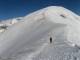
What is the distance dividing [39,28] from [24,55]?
147cm

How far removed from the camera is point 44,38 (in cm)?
724

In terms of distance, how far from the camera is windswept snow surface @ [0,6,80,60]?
674cm

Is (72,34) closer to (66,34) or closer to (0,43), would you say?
(66,34)

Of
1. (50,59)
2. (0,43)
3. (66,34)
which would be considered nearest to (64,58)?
(50,59)

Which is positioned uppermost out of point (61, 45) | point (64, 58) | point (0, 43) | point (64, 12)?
point (64, 12)

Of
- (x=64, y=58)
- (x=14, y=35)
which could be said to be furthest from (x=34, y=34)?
(x=64, y=58)

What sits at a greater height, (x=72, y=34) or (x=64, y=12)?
(x=64, y=12)

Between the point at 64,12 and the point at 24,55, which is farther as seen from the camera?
the point at 64,12

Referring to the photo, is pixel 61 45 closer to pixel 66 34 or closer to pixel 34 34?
pixel 66 34

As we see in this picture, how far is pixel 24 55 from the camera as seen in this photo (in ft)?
22.5

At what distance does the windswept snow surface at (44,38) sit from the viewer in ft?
22.1

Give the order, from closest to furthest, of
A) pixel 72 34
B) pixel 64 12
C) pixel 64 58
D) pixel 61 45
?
pixel 64 58, pixel 61 45, pixel 72 34, pixel 64 12

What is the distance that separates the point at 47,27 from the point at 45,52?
1290 millimetres

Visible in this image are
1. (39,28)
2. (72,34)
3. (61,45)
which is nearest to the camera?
(61,45)
